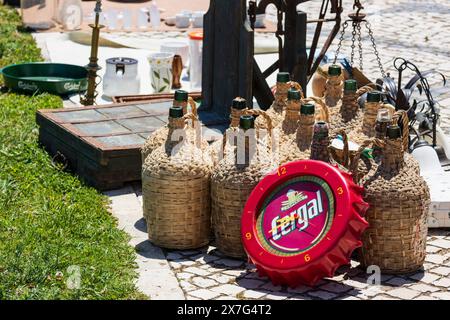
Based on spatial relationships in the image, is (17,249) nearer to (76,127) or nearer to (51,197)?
(51,197)

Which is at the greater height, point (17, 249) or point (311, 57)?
point (311, 57)

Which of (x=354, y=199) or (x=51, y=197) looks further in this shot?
(x=51, y=197)

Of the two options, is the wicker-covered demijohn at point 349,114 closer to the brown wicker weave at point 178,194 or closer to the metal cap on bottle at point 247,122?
the metal cap on bottle at point 247,122

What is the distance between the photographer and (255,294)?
21.3ft

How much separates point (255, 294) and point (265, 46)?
8.23 m

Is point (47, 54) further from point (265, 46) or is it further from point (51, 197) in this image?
point (51, 197)

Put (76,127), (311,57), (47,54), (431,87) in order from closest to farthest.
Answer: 1. (76,127)
2. (311,57)
3. (431,87)
4. (47,54)

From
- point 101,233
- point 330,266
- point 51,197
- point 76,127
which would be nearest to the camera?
point 330,266

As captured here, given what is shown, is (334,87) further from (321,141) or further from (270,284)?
(270,284)

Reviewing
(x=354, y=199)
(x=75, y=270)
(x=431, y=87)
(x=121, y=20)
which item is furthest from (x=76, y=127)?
(x=121, y=20)

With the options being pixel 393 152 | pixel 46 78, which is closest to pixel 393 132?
pixel 393 152

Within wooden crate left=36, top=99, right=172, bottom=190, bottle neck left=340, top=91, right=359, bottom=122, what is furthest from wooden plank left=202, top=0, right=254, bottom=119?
bottle neck left=340, top=91, right=359, bottom=122

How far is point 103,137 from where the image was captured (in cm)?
877

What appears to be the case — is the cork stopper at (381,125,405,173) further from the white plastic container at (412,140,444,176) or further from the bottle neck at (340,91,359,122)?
the white plastic container at (412,140,444,176)
